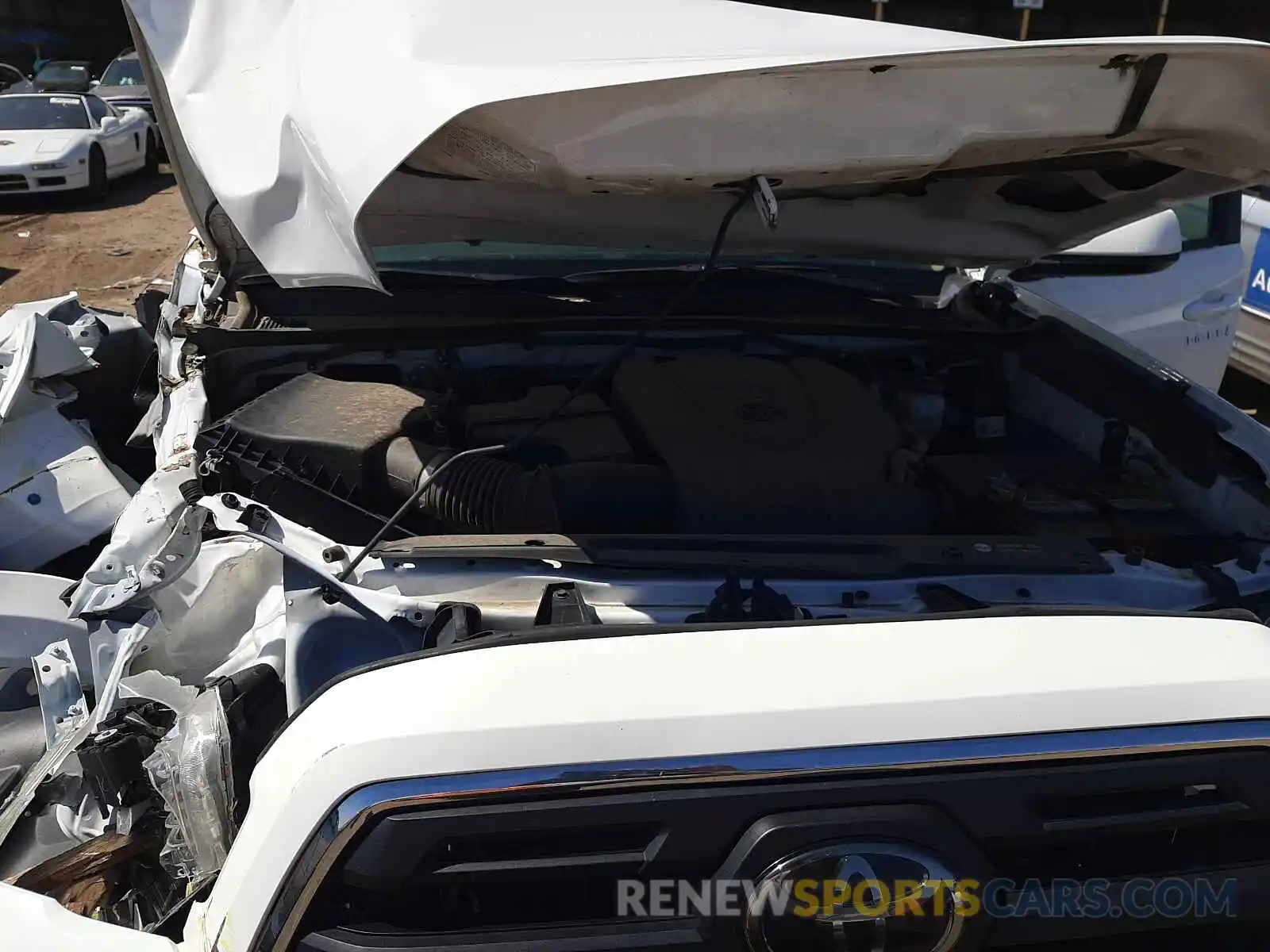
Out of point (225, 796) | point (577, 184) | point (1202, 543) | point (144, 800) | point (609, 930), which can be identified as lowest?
point (144, 800)

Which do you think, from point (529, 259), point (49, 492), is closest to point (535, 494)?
point (529, 259)

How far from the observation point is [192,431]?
7.32 ft

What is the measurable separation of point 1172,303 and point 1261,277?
6.27 feet

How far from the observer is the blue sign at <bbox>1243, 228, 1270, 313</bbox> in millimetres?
5273

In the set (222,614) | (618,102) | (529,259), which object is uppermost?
(618,102)

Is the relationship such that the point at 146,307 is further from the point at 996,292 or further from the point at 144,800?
the point at 996,292

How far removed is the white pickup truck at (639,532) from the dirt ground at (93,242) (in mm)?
5400

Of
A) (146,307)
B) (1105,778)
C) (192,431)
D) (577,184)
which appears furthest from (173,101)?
(1105,778)

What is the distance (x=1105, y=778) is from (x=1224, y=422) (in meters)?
1.29

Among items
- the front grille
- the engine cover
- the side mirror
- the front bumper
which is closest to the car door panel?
the side mirror

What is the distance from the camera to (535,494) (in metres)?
2.00

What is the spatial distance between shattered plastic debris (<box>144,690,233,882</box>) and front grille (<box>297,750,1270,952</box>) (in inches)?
18.2

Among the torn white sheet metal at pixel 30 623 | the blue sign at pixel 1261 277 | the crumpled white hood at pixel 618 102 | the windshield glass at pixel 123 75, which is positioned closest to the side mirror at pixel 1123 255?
the crumpled white hood at pixel 618 102

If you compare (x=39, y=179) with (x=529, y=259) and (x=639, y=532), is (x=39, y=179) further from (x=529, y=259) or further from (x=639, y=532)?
(x=639, y=532)
